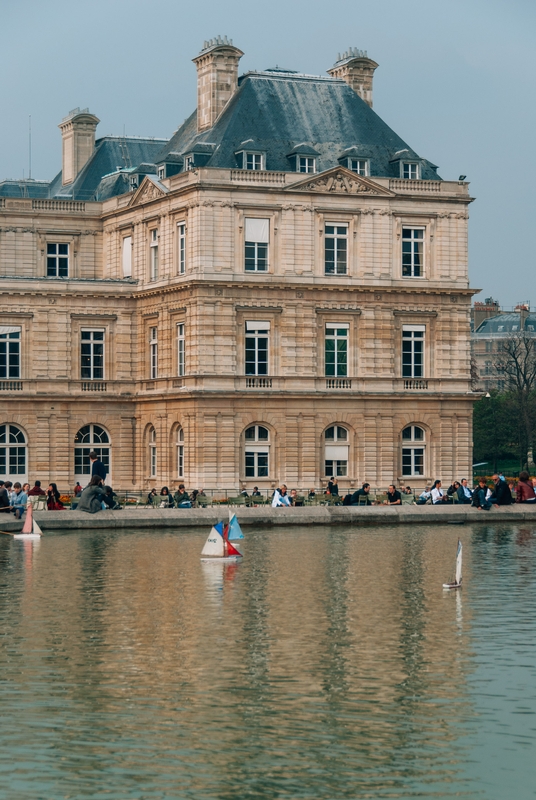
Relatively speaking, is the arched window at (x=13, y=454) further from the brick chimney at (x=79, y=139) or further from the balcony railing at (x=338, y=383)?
the brick chimney at (x=79, y=139)

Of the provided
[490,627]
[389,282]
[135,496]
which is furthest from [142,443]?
[490,627]

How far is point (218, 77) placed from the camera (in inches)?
2744

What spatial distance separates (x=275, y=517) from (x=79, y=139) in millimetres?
38403

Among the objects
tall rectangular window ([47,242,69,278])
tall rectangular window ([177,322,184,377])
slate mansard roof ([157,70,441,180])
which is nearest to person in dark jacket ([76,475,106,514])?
tall rectangular window ([177,322,184,377])

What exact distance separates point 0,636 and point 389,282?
147ft

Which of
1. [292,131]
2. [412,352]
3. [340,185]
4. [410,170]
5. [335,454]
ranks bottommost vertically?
[335,454]

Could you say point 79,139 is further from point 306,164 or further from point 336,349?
point 336,349

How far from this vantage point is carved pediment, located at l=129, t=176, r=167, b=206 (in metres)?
67.8

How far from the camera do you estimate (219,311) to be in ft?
212

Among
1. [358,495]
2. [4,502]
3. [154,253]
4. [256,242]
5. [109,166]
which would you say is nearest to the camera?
[4,502]

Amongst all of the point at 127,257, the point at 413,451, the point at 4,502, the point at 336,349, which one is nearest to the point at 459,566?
the point at 4,502

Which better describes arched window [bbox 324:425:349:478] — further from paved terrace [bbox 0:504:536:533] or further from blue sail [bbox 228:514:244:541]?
blue sail [bbox 228:514:244:541]

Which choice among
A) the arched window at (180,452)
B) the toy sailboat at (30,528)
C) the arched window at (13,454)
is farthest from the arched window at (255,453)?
the toy sailboat at (30,528)

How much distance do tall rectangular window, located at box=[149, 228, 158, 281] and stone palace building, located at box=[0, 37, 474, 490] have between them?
88 millimetres
